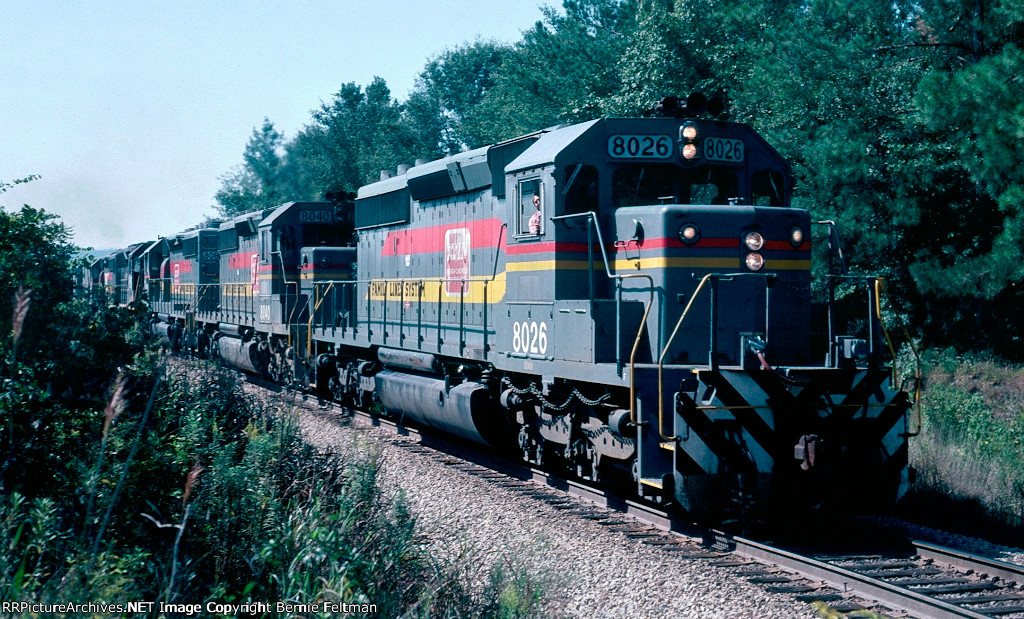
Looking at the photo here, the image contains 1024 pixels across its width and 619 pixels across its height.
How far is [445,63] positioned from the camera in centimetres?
6394

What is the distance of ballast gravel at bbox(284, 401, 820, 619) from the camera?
19.5 feet

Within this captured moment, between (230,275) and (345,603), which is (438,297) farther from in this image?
(230,275)

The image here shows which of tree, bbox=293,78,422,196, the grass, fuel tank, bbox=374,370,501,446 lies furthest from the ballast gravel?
tree, bbox=293,78,422,196

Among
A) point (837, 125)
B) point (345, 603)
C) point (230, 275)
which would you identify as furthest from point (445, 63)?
point (345, 603)

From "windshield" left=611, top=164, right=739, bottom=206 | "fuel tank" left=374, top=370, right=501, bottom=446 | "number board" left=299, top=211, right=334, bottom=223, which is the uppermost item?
→ "number board" left=299, top=211, right=334, bottom=223

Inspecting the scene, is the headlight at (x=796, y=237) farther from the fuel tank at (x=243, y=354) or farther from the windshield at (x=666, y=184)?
the fuel tank at (x=243, y=354)

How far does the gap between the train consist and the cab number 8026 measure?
0.03m

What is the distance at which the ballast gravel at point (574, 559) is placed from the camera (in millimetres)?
5938

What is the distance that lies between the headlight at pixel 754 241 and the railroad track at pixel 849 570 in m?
2.47

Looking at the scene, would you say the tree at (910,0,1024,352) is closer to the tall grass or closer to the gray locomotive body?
the gray locomotive body

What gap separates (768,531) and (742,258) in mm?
2397

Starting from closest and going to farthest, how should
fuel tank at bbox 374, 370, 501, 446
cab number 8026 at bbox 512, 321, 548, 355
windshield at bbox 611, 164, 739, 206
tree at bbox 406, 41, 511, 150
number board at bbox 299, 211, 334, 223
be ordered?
1. windshield at bbox 611, 164, 739, 206
2. cab number 8026 at bbox 512, 321, 548, 355
3. fuel tank at bbox 374, 370, 501, 446
4. number board at bbox 299, 211, 334, 223
5. tree at bbox 406, 41, 511, 150

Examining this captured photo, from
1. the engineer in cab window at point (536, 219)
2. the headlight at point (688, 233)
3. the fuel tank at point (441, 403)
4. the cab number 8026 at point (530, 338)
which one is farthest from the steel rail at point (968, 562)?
the fuel tank at point (441, 403)

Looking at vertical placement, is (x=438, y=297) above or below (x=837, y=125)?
below
